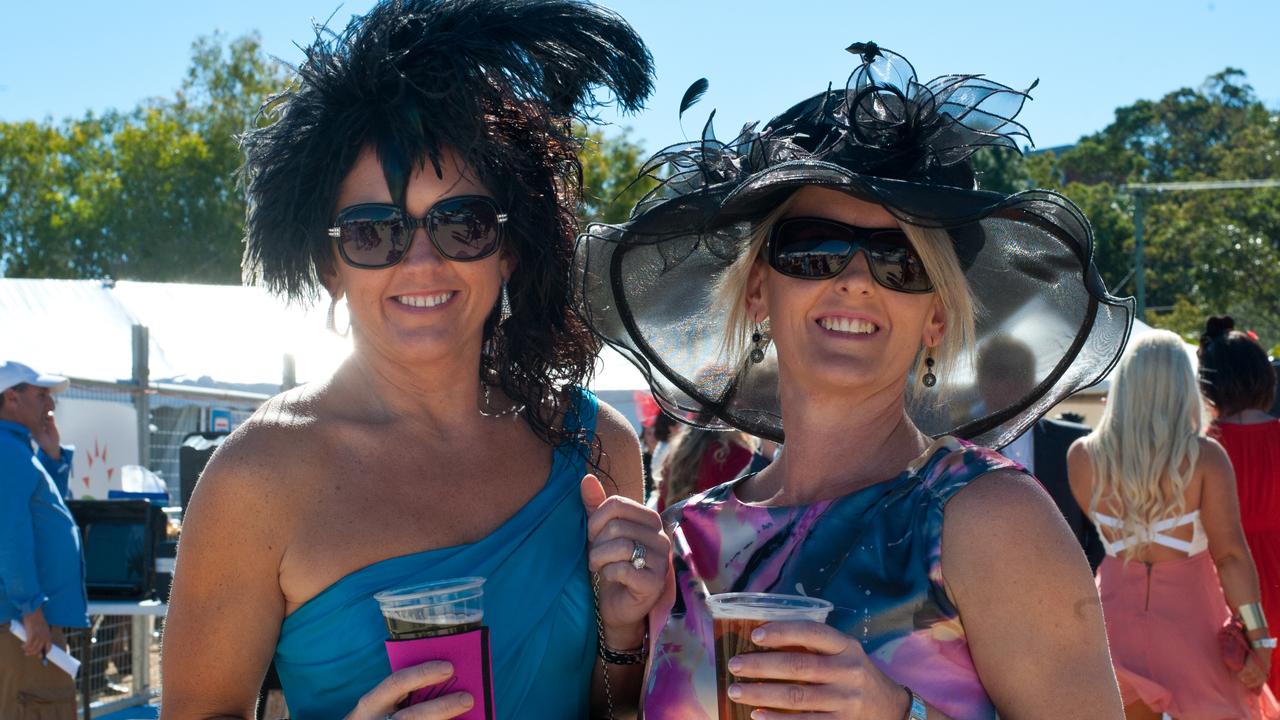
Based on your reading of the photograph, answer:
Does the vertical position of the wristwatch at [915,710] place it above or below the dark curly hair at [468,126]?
below

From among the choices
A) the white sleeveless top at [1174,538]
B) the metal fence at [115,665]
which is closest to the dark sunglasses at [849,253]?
the white sleeveless top at [1174,538]

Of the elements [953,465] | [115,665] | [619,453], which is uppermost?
[953,465]

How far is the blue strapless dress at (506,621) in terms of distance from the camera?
2.11 meters

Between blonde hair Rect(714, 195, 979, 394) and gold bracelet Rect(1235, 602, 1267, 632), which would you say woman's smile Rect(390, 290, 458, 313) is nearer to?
blonde hair Rect(714, 195, 979, 394)

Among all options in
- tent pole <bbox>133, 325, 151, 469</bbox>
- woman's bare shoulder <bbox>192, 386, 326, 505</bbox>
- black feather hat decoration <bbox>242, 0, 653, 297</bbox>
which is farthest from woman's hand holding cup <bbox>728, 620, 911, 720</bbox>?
tent pole <bbox>133, 325, 151, 469</bbox>

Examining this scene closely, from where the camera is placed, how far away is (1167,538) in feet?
15.9

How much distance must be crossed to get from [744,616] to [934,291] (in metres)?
0.75

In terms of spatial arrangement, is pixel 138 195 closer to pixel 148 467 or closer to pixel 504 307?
pixel 148 467

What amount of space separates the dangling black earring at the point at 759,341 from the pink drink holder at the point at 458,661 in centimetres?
91

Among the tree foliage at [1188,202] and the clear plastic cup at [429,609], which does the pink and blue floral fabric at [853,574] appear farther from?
the tree foliage at [1188,202]

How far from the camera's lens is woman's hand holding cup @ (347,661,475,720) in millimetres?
1766

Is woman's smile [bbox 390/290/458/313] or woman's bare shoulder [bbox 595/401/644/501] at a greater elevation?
woman's smile [bbox 390/290/458/313]

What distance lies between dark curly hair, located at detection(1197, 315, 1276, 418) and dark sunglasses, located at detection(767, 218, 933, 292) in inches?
160

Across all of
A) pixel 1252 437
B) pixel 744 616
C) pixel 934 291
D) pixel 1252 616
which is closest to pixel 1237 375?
pixel 1252 437
